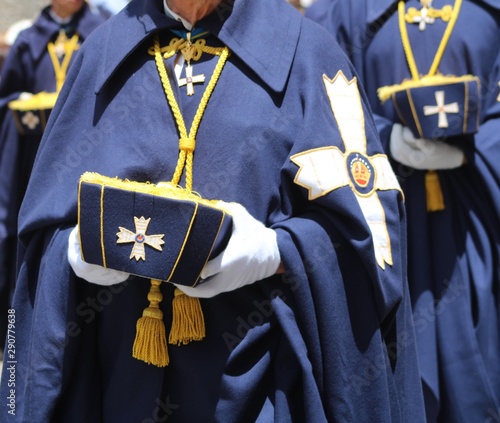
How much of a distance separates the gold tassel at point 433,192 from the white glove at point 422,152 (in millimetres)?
76

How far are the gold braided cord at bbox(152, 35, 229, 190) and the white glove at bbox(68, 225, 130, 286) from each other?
30cm

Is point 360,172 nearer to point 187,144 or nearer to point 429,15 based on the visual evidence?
point 187,144

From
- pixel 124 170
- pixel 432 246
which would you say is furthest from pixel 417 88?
pixel 124 170

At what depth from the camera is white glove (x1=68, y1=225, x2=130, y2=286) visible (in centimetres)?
274

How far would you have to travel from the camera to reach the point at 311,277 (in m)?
2.82

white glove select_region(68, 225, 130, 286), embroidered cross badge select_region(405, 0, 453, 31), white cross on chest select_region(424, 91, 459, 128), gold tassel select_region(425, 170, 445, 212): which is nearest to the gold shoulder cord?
white glove select_region(68, 225, 130, 286)

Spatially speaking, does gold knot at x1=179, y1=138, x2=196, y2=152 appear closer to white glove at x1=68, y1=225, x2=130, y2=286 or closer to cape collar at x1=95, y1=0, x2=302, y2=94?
cape collar at x1=95, y1=0, x2=302, y2=94

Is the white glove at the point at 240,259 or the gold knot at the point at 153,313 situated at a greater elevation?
the white glove at the point at 240,259

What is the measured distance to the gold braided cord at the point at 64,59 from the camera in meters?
5.67

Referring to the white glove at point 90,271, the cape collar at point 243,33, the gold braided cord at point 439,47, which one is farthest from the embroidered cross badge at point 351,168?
the gold braided cord at point 439,47

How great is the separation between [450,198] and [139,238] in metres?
1.88

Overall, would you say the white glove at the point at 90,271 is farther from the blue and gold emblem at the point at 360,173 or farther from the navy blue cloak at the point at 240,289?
the blue and gold emblem at the point at 360,173

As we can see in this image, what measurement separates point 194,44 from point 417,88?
47.6 inches

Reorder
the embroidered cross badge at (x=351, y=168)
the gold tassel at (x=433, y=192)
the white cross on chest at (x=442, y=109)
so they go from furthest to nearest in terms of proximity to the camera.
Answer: the gold tassel at (x=433, y=192), the white cross on chest at (x=442, y=109), the embroidered cross badge at (x=351, y=168)
